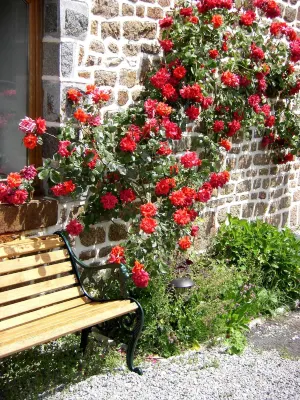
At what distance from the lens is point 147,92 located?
200 inches

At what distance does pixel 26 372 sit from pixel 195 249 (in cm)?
245

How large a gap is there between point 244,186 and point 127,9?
2.53 m

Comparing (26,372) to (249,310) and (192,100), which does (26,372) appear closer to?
(249,310)

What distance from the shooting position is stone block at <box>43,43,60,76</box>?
4.35 metres

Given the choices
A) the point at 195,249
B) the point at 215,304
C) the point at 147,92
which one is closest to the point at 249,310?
the point at 215,304

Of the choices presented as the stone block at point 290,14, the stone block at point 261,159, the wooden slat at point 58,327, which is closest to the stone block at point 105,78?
the wooden slat at point 58,327

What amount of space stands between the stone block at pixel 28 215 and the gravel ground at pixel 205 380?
109 cm

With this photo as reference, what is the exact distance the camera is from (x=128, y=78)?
4957mm

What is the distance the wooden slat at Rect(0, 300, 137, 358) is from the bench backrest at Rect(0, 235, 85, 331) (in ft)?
0.32

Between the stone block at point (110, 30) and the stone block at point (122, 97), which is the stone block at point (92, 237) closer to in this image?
the stone block at point (122, 97)

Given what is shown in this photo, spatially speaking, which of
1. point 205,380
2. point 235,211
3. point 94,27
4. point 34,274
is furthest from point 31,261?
point 235,211

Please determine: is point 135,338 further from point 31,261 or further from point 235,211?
point 235,211

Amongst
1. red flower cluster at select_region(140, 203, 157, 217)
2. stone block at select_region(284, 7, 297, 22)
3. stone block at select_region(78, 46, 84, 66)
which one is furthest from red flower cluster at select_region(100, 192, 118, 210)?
stone block at select_region(284, 7, 297, 22)

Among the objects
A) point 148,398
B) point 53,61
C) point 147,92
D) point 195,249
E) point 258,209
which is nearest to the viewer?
point 148,398
